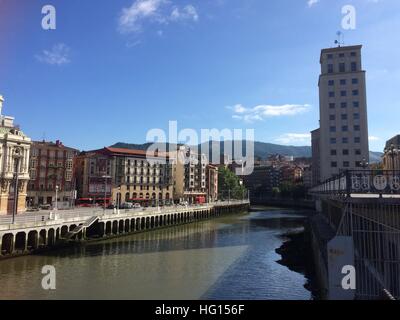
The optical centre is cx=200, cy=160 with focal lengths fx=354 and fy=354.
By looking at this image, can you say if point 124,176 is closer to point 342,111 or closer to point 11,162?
point 11,162

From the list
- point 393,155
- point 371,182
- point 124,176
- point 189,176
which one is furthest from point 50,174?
point 371,182

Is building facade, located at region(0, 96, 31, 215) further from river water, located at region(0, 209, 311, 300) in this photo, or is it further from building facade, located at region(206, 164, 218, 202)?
building facade, located at region(206, 164, 218, 202)

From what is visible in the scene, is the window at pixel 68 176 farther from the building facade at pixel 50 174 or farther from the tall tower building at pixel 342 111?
the tall tower building at pixel 342 111

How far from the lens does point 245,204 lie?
141125 millimetres

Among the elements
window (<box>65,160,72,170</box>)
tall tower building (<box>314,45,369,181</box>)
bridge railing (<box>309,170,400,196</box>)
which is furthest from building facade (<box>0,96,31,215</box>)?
tall tower building (<box>314,45,369,181</box>)

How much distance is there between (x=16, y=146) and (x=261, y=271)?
140 ft

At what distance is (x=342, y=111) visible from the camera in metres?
82.1

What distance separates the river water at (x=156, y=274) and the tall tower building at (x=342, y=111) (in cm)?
4423

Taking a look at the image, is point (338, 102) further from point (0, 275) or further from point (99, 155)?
point (0, 275)

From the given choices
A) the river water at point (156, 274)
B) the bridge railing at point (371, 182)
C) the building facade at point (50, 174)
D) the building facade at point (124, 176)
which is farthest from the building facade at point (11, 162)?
the bridge railing at point (371, 182)

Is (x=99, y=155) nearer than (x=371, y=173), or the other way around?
(x=371, y=173)

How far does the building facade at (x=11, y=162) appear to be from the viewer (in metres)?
52.8

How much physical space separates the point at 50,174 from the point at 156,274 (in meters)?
75.6
